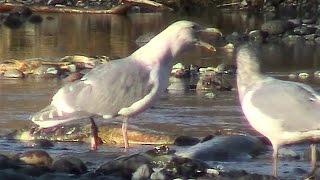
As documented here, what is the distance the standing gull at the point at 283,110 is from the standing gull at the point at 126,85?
0.95m

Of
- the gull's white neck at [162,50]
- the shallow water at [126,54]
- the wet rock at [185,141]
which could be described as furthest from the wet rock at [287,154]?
the gull's white neck at [162,50]

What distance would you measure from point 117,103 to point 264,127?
1425mm

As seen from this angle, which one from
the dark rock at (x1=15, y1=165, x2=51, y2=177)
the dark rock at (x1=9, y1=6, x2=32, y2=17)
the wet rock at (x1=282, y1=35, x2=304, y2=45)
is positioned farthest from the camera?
the dark rock at (x1=9, y1=6, x2=32, y2=17)

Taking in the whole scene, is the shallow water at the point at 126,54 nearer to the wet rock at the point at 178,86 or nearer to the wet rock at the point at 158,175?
the wet rock at the point at 178,86

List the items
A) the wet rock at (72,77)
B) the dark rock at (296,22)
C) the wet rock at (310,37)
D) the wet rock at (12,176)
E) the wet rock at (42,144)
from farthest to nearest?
1. the dark rock at (296,22)
2. the wet rock at (310,37)
3. the wet rock at (72,77)
4. the wet rock at (42,144)
5. the wet rock at (12,176)

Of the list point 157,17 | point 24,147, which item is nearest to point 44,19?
point 157,17

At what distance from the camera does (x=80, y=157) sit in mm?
8445

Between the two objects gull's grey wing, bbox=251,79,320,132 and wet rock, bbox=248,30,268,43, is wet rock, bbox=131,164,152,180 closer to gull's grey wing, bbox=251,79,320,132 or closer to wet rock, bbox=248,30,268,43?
gull's grey wing, bbox=251,79,320,132

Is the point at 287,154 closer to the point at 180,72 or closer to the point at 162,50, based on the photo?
the point at 162,50

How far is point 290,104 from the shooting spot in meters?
7.09

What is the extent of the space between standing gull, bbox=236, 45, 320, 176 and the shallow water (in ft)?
2.14

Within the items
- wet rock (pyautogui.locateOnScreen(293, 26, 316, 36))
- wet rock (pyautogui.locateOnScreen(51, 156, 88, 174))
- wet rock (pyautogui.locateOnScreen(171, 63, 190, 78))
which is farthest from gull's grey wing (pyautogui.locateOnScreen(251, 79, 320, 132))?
wet rock (pyautogui.locateOnScreen(293, 26, 316, 36))

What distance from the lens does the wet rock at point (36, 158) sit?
7.81 m

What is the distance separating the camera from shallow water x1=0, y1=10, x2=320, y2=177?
962 cm
